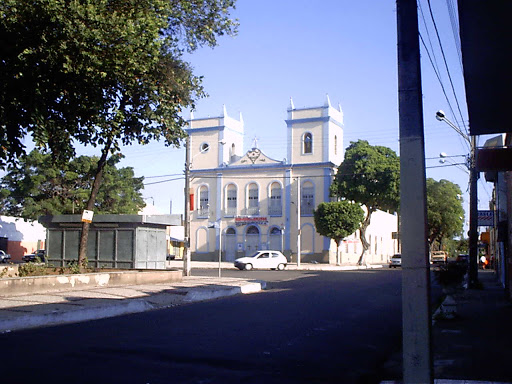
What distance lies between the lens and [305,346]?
10102mm

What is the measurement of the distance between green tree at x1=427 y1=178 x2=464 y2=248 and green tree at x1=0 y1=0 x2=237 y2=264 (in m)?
58.7

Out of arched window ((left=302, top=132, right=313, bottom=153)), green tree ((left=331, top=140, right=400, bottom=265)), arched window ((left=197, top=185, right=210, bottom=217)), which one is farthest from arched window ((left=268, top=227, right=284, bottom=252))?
arched window ((left=302, top=132, right=313, bottom=153))

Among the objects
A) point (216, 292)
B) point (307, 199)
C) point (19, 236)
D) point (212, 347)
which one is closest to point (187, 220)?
point (216, 292)

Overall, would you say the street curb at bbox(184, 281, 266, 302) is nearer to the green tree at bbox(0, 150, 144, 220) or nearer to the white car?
the white car

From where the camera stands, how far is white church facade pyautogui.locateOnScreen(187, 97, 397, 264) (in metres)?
58.9

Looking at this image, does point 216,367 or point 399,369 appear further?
point 399,369

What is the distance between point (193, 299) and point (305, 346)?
29.3ft

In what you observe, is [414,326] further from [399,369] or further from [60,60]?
[60,60]

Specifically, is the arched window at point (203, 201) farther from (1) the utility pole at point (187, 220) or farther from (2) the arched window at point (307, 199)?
(1) the utility pole at point (187, 220)

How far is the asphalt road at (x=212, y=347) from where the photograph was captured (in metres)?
7.51

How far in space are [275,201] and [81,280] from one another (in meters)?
42.5

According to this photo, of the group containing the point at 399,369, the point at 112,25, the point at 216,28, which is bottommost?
the point at 399,369

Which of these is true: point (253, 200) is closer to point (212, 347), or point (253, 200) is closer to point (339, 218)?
point (339, 218)

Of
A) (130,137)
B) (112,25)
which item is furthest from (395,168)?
(112,25)
